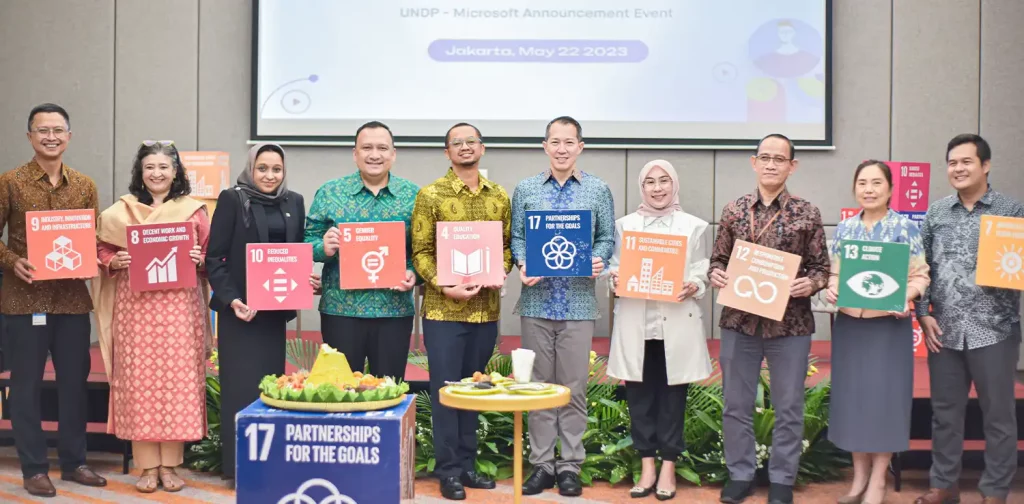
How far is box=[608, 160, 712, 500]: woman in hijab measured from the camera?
389 cm

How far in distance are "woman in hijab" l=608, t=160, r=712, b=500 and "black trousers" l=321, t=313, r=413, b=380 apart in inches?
37.4

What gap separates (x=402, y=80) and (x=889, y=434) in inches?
170

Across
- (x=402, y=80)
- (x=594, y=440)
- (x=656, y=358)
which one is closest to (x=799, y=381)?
(x=656, y=358)

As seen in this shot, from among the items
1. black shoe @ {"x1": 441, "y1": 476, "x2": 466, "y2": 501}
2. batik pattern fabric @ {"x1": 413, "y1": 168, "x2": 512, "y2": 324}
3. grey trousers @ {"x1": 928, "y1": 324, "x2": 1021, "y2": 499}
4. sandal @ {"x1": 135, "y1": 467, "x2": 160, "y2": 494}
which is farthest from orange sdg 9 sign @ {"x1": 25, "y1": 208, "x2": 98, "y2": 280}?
grey trousers @ {"x1": 928, "y1": 324, "x2": 1021, "y2": 499}

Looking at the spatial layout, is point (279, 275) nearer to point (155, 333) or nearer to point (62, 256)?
point (155, 333)

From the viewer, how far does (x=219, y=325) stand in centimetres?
401

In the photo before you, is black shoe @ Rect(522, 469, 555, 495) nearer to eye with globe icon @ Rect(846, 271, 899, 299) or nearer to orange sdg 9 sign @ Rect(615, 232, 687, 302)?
orange sdg 9 sign @ Rect(615, 232, 687, 302)

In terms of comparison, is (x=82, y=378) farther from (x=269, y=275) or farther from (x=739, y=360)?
(x=739, y=360)

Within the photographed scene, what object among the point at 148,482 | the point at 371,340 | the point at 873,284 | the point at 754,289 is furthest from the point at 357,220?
the point at 873,284

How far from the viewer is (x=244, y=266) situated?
3.97m

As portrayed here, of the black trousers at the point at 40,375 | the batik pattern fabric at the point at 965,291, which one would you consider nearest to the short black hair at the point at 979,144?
the batik pattern fabric at the point at 965,291

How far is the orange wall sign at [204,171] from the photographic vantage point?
246 inches

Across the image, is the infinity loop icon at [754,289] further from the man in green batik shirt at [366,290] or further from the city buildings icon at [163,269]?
the city buildings icon at [163,269]

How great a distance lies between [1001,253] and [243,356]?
3.21 meters
